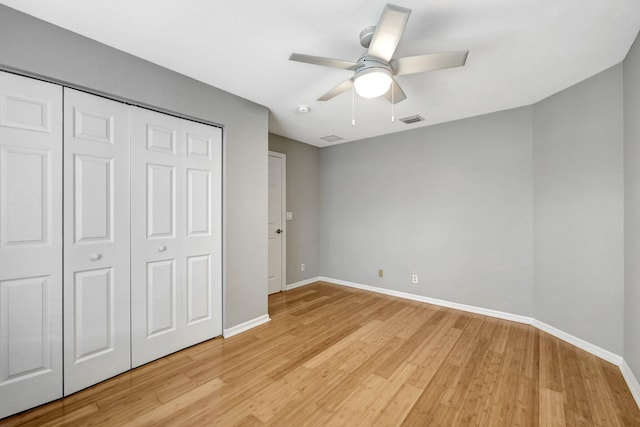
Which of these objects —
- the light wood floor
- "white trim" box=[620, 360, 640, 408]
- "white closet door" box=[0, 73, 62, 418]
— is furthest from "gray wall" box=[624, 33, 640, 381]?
"white closet door" box=[0, 73, 62, 418]

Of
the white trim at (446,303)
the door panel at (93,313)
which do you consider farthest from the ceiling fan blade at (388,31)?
the white trim at (446,303)

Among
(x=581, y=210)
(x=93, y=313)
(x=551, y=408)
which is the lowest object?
(x=551, y=408)

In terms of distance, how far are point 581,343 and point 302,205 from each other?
384cm

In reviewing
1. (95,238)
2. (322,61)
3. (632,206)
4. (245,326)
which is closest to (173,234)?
(95,238)

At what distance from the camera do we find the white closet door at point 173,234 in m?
2.20

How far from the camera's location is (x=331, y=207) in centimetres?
491

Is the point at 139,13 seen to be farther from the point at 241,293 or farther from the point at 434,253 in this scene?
the point at 434,253

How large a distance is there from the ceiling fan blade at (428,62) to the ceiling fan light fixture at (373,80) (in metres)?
0.10

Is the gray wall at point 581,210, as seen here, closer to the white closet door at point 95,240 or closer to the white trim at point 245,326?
the white trim at point 245,326

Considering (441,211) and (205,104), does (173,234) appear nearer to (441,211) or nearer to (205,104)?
(205,104)

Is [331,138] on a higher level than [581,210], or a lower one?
higher

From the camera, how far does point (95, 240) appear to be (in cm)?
198

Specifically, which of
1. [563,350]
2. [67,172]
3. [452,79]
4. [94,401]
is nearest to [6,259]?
[67,172]

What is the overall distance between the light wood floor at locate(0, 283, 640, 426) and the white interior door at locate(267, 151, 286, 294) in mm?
1277
